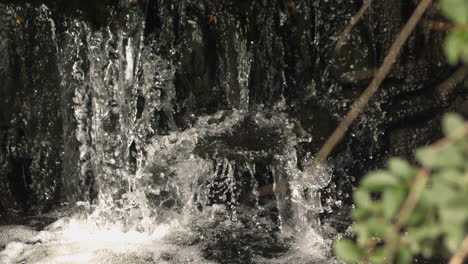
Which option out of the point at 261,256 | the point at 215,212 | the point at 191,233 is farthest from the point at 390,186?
the point at 215,212

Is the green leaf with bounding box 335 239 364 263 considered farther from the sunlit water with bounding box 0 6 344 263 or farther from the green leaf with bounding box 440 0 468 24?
the sunlit water with bounding box 0 6 344 263

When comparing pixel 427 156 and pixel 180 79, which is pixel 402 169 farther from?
pixel 180 79

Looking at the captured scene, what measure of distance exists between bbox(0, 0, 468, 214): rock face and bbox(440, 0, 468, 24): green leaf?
9.54 feet

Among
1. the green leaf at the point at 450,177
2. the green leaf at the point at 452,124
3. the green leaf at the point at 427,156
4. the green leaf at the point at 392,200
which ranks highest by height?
the green leaf at the point at 452,124

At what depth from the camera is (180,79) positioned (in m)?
3.98

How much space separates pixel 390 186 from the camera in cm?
92

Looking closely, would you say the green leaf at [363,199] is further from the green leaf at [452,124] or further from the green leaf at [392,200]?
the green leaf at [452,124]

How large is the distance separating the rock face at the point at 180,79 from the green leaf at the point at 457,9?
9.54 ft

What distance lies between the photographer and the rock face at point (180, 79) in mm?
3814

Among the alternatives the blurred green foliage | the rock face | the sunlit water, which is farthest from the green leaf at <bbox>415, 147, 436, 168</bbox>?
the rock face

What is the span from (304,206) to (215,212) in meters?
0.68

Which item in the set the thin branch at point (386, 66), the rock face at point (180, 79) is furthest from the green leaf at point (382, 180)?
the rock face at point (180, 79)

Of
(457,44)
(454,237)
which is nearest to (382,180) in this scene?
(454,237)

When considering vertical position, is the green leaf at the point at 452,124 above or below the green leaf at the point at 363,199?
above
